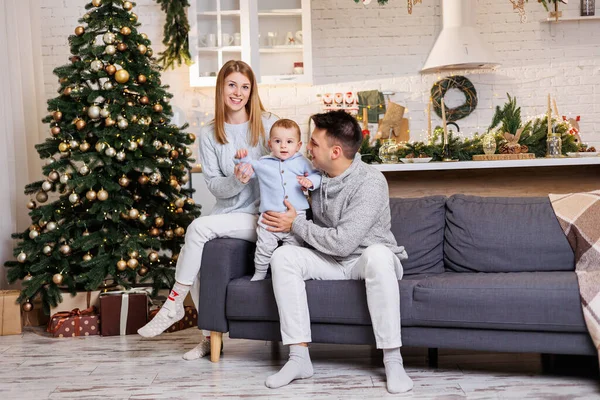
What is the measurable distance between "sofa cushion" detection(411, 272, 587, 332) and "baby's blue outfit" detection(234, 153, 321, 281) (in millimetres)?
643

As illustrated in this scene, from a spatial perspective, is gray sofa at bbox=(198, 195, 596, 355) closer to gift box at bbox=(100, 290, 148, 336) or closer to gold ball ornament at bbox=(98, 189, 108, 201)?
gift box at bbox=(100, 290, 148, 336)

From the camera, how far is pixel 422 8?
→ 22.0 ft

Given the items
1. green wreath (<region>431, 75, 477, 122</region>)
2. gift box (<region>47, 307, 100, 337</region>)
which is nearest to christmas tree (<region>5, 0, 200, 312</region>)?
gift box (<region>47, 307, 100, 337</region>)

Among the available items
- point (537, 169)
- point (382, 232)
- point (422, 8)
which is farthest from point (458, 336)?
point (422, 8)

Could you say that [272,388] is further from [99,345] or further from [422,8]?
[422,8]

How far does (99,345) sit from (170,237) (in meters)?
0.83

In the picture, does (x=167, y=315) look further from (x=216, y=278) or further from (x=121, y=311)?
(x=121, y=311)

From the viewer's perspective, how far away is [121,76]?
430 centimetres

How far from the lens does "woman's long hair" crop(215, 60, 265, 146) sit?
3.51 metres

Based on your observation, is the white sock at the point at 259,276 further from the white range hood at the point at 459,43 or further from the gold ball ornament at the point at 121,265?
the white range hood at the point at 459,43

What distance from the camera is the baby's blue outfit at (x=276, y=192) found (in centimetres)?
322

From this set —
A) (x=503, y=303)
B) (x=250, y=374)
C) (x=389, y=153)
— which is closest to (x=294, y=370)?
(x=250, y=374)

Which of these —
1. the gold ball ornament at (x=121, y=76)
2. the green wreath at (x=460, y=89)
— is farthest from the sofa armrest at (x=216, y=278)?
the green wreath at (x=460, y=89)

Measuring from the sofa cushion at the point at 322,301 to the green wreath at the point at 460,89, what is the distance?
145 inches
